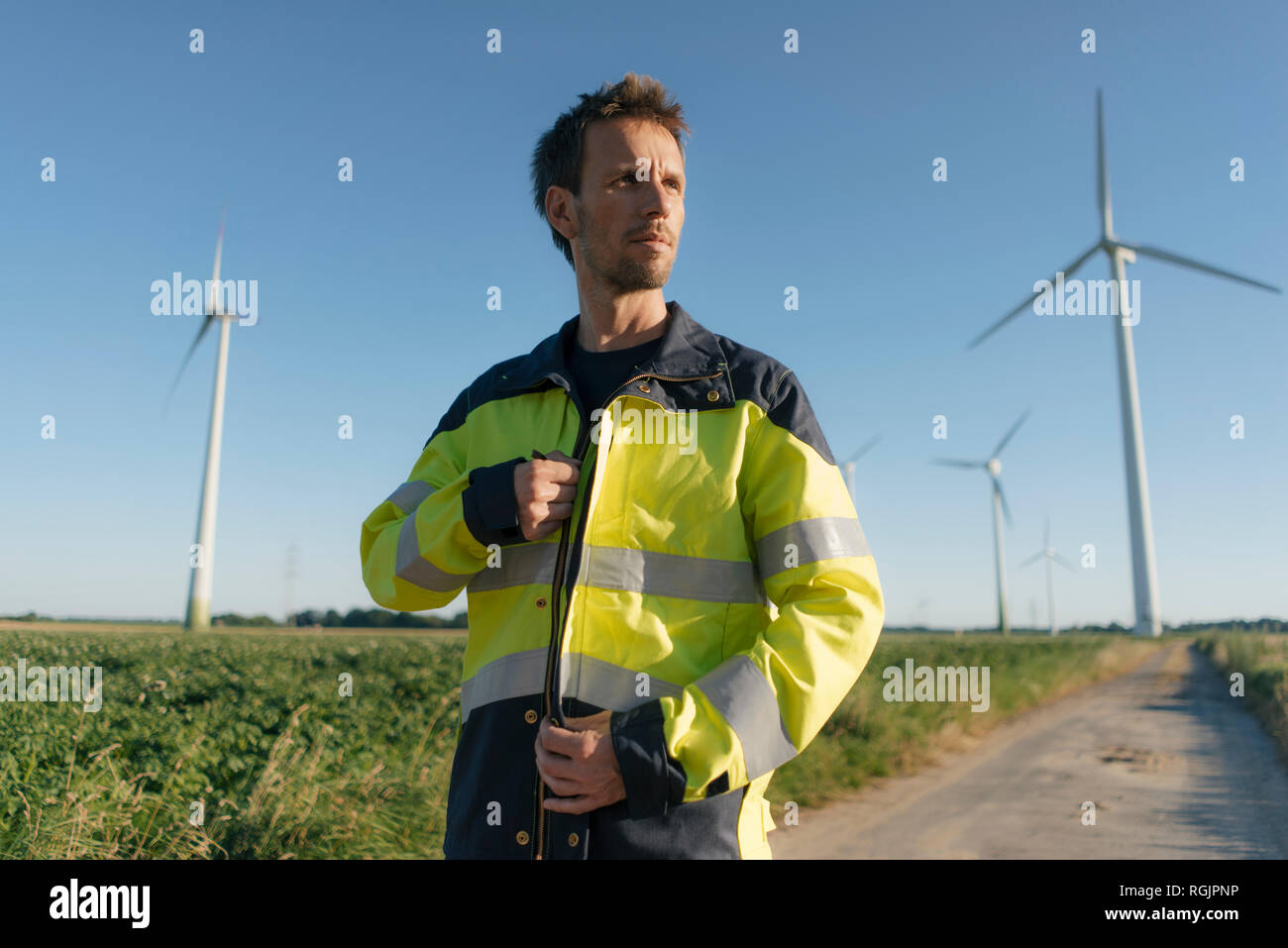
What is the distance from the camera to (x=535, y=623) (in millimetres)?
2311

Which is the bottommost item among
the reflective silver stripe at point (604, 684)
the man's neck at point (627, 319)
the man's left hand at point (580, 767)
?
the man's left hand at point (580, 767)

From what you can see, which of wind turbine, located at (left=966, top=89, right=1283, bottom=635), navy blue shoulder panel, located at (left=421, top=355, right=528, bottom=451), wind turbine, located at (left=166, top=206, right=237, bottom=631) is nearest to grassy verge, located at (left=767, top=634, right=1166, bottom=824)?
navy blue shoulder panel, located at (left=421, top=355, right=528, bottom=451)

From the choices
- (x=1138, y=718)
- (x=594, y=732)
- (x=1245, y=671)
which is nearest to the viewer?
(x=594, y=732)

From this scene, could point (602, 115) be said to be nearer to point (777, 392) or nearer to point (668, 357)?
point (668, 357)

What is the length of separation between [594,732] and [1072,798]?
1079cm

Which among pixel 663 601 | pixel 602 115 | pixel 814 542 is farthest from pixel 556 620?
pixel 602 115

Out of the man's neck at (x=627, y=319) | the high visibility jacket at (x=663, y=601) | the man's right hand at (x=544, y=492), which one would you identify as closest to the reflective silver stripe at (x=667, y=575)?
the high visibility jacket at (x=663, y=601)

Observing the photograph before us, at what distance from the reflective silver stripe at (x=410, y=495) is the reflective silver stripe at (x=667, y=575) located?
72 cm

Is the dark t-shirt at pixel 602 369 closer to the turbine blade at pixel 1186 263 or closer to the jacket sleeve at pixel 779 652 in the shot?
the jacket sleeve at pixel 779 652

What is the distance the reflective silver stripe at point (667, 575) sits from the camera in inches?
88.1

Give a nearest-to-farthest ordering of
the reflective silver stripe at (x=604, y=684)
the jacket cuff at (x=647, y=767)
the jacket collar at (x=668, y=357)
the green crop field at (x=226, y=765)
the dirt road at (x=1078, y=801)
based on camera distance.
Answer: the jacket cuff at (x=647, y=767) < the reflective silver stripe at (x=604, y=684) < the jacket collar at (x=668, y=357) < the green crop field at (x=226, y=765) < the dirt road at (x=1078, y=801)
